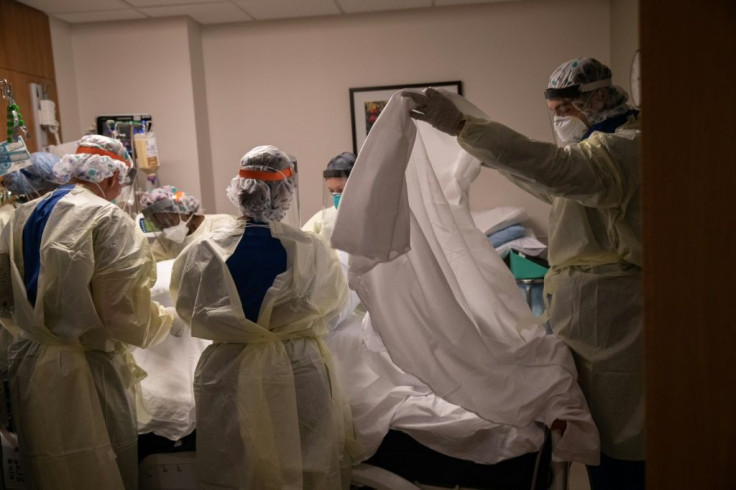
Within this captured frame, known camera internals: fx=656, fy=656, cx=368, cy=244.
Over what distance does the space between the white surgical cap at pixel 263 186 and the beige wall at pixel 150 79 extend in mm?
2367

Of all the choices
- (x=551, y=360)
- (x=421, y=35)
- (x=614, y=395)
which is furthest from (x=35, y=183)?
(x=421, y=35)

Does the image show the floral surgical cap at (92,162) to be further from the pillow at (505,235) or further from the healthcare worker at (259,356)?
the pillow at (505,235)

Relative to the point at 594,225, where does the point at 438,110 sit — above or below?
above

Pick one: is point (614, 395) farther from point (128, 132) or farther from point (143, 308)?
point (128, 132)

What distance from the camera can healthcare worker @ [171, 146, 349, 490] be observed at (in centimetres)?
206

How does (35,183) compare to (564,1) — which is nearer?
(35,183)

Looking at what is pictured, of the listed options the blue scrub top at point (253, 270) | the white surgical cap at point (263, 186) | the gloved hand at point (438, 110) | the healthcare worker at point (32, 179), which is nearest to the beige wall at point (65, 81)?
the healthcare worker at point (32, 179)

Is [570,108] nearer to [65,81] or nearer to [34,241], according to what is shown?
[34,241]

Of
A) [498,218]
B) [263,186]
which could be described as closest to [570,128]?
[263,186]

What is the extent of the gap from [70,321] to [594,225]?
1659mm

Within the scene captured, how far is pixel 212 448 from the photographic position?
2.10 m

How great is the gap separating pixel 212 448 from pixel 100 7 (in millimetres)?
3059

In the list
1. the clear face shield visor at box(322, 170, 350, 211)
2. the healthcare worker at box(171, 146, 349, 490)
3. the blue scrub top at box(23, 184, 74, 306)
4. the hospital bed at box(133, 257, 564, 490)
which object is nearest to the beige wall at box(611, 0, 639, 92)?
the clear face shield visor at box(322, 170, 350, 211)

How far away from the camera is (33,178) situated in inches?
105
